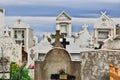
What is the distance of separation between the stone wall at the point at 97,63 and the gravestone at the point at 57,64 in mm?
1819

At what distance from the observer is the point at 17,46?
48.8 metres

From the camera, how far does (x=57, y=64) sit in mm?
23516

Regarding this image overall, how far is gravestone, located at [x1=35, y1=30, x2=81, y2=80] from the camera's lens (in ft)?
77.1

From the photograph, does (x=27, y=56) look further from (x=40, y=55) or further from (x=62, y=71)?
(x=62, y=71)

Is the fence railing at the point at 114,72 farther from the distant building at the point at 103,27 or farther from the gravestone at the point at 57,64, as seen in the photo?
the distant building at the point at 103,27

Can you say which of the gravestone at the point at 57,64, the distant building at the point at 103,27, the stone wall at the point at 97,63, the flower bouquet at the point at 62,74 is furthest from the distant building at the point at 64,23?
the flower bouquet at the point at 62,74

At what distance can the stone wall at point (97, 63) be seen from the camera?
25.3 meters

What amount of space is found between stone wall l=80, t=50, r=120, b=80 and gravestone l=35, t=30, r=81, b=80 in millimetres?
1819

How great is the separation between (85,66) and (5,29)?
27.9 meters

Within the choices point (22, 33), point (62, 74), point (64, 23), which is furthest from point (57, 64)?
point (64, 23)

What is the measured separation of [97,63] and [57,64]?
267 cm

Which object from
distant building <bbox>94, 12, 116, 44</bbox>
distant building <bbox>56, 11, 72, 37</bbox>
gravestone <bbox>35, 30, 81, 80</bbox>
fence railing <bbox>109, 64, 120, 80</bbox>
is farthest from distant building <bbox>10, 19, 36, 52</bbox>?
gravestone <bbox>35, 30, 81, 80</bbox>

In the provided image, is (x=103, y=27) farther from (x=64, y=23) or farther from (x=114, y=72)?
(x=114, y=72)

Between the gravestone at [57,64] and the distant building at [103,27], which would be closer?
the gravestone at [57,64]
